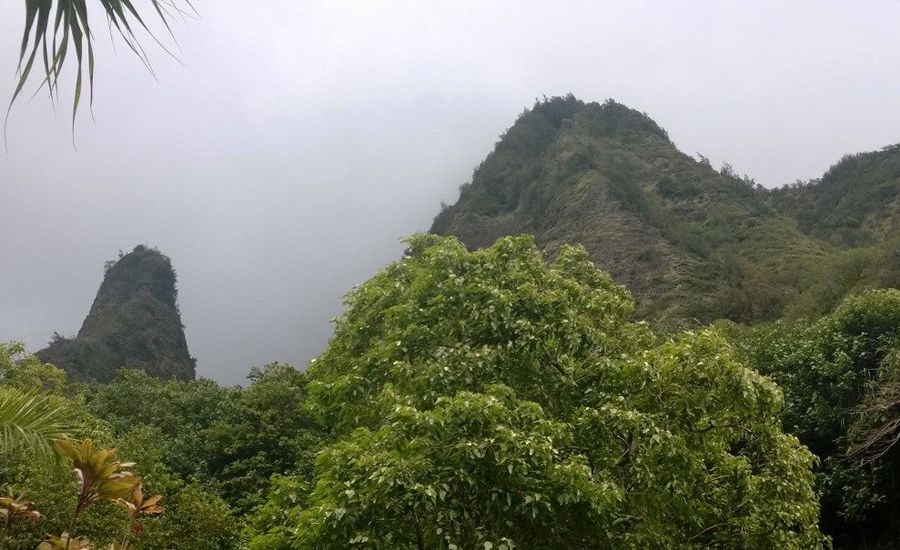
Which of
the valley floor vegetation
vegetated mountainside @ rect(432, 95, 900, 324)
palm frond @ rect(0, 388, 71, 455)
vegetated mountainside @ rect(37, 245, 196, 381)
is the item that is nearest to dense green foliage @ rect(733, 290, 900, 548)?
the valley floor vegetation

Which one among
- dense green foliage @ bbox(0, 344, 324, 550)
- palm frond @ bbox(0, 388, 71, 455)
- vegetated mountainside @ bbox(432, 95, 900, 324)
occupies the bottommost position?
palm frond @ bbox(0, 388, 71, 455)

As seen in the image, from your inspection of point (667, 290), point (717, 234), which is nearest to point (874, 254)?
point (667, 290)

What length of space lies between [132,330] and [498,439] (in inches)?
2437

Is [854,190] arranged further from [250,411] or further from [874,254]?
[250,411]

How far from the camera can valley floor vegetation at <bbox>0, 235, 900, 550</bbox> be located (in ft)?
21.5

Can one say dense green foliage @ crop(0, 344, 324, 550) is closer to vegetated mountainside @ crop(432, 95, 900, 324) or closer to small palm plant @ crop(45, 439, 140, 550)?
small palm plant @ crop(45, 439, 140, 550)

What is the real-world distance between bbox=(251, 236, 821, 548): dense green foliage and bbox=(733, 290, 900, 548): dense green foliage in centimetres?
607

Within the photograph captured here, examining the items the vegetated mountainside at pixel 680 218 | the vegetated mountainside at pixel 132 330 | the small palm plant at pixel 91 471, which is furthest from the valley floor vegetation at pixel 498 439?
the vegetated mountainside at pixel 132 330

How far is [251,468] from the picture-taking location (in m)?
19.4

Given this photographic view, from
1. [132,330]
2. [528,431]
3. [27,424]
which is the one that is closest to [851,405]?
[528,431]

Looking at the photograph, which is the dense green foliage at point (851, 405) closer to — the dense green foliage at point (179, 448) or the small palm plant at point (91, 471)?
the dense green foliage at point (179, 448)

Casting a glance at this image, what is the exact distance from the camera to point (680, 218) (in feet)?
190

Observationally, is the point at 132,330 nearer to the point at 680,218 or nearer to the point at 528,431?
the point at 680,218

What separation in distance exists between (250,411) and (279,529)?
44.0 feet
